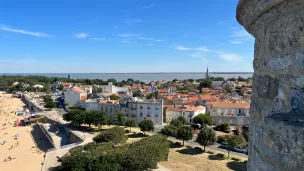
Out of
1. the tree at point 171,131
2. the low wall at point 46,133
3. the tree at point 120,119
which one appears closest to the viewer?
the tree at point 171,131

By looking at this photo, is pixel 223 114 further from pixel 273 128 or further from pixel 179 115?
pixel 273 128

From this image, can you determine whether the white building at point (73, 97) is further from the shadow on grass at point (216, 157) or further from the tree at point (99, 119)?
the shadow on grass at point (216, 157)

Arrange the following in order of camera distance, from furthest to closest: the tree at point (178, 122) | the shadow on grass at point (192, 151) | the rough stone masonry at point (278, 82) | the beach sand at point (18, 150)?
1. the tree at point (178, 122)
2. the shadow on grass at point (192, 151)
3. the beach sand at point (18, 150)
4. the rough stone masonry at point (278, 82)

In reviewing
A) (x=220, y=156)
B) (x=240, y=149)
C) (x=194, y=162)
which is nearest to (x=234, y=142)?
(x=220, y=156)

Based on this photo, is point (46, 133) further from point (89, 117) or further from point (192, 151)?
point (192, 151)

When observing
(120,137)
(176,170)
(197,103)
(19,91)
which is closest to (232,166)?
(176,170)

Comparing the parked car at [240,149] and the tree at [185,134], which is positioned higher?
the tree at [185,134]

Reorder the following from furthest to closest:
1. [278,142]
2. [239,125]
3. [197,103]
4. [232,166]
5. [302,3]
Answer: [197,103]
[239,125]
[232,166]
[302,3]
[278,142]

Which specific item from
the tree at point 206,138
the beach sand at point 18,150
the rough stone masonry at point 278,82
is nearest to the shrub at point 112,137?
the beach sand at point 18,150
